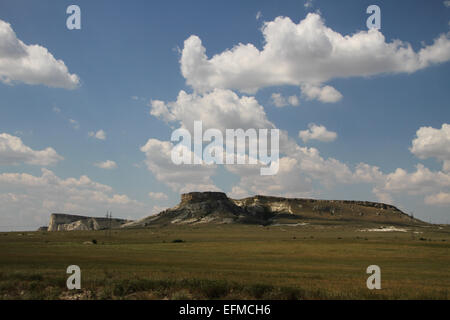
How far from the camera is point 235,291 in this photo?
22766 millimetres
